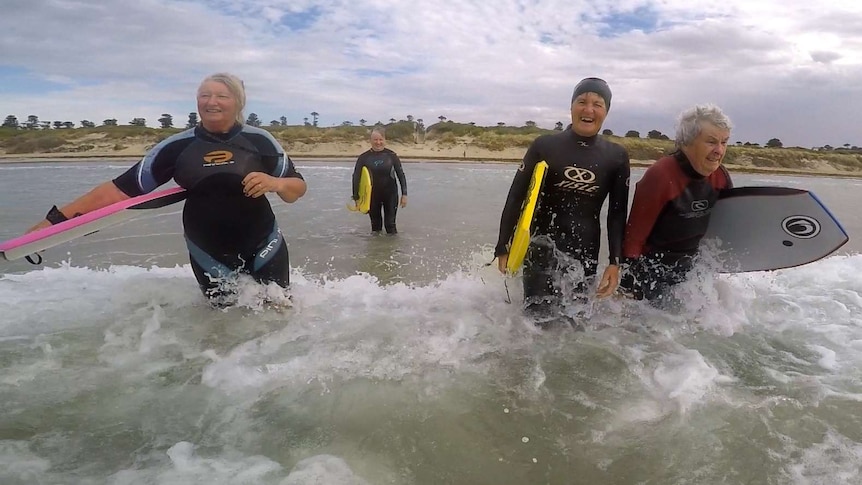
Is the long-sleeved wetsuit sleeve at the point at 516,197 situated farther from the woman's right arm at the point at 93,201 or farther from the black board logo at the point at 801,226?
the woman's right arm at the point at 93,201

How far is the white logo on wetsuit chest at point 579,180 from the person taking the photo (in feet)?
10.9

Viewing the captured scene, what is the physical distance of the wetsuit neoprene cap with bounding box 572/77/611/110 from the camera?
10.8ft

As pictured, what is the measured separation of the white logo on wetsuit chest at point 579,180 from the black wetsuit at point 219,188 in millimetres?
1843

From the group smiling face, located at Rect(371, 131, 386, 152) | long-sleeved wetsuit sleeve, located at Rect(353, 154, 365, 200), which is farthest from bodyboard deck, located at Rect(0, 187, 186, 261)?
smiling face, located at Rect(371, 131, 386, 152)

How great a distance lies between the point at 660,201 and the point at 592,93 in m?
0.81

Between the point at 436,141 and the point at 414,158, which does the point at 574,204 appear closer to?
the point at 414,158

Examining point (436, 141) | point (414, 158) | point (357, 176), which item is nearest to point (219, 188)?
point (357, 176)

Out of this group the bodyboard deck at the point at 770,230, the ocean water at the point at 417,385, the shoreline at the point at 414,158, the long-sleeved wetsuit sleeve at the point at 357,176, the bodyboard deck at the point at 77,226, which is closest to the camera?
the ocean water at the point at 417,385

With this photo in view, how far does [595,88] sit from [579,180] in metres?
0.57

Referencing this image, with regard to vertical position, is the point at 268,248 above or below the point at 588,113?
below

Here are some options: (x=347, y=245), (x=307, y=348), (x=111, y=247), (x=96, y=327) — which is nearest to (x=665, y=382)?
(x=307, y=348)

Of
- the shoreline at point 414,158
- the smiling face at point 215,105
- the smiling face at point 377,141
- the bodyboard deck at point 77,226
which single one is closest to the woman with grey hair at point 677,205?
the smiling face at point 215,105

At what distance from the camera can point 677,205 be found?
11.3ft

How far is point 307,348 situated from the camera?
345 centimetres
